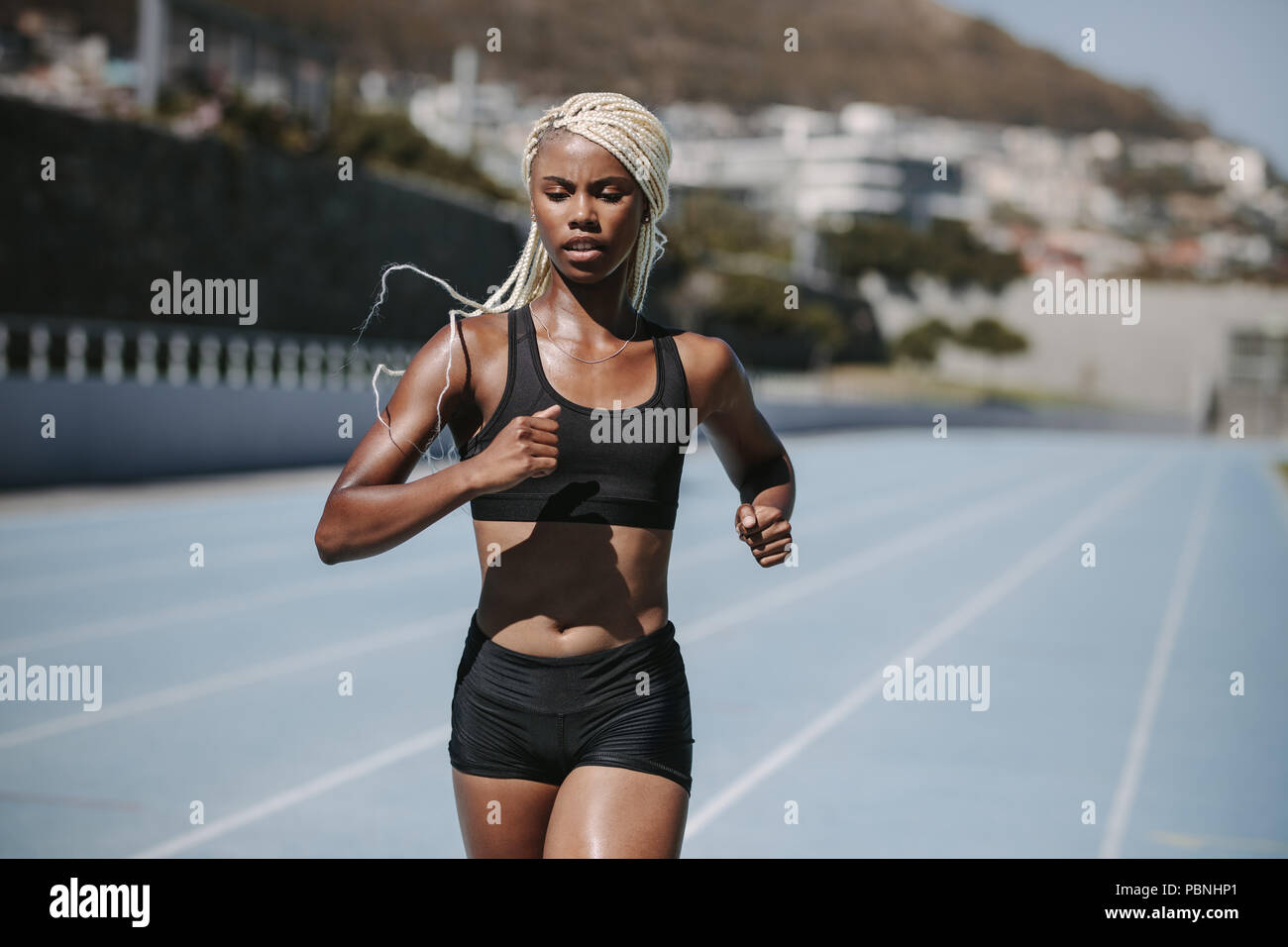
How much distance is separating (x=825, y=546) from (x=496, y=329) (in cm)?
Result: 1373

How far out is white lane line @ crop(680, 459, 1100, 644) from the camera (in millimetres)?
10992

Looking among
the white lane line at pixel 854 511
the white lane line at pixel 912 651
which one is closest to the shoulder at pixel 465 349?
the white lane line at pixel 912 651

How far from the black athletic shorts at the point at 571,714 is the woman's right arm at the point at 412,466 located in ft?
1.19

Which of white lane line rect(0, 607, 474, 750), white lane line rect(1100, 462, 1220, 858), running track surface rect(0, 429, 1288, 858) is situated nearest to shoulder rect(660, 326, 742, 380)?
running track surface rect(0, 429, 1288, 858)

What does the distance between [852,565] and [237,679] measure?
7702mm

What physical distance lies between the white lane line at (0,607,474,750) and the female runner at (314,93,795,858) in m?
4.56

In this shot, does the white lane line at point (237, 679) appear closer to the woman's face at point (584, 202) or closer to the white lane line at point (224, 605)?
the white lane line at point (224, 605)

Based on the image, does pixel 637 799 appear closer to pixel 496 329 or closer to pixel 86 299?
pixel 496 329

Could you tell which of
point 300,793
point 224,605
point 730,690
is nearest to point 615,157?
point 300,793

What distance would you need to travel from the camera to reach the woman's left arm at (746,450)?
2.97m

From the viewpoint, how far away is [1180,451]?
151 feet

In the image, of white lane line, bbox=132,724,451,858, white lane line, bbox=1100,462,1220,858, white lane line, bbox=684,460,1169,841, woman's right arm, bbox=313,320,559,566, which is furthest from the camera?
white lane line, bbox=684,460,1169,841

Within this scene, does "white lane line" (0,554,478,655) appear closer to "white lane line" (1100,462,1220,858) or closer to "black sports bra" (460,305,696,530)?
"white lane line" (1100,462,1220,858)
